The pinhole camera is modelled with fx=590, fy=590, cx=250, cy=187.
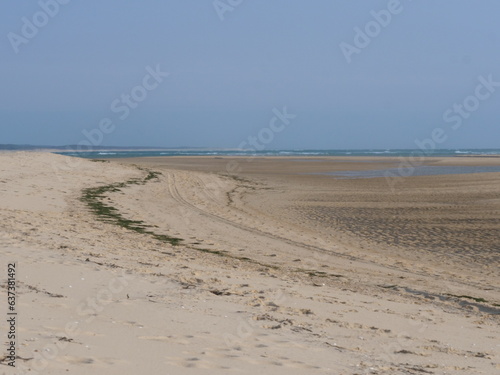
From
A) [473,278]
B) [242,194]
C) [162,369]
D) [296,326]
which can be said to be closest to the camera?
[162,369]

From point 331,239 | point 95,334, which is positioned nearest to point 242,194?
point 331,239

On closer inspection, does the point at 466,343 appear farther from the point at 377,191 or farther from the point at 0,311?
the point at 377,191

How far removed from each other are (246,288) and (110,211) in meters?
10.5

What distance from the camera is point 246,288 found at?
828 cm

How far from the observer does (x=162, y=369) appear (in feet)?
15.7

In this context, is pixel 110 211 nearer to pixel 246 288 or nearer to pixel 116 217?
pixel 116 217

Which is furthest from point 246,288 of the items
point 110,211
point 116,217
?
point 110,211

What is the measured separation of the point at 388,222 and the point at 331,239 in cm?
366

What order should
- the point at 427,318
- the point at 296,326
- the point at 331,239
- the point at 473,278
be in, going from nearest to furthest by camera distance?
the point at 296,326 → the point at 427,318 → the point at 473,278 → the point at 331,239

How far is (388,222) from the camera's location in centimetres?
1839

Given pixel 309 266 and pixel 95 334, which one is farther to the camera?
pixel 309 266

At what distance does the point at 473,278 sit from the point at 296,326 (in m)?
5.93

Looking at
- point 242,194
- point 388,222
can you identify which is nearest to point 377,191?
point 242,194

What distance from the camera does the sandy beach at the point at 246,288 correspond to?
5.30 meters
